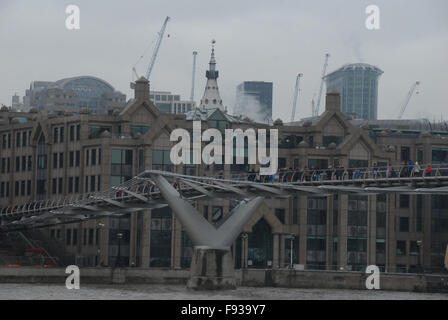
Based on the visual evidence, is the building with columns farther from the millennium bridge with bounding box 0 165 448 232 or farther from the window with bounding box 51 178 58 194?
the millennium bridge with bounding box 0 165 448 232

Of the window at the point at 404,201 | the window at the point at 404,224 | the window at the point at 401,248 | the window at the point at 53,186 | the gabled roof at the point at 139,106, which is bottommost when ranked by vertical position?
the window at the point at 401,248

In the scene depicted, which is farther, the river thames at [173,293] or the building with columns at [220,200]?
the building with columns at [220,200]

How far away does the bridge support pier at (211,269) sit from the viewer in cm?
11594

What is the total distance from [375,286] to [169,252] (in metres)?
25.0

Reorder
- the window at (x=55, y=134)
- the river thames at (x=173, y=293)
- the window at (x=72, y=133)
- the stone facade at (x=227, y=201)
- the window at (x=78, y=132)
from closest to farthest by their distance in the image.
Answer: the river thames at (x=173, y=293), the stone facade at (x=227, y=201), the window at (x=78, y=132), the window at (x=72, y=133), the window at (x=55, y=134)

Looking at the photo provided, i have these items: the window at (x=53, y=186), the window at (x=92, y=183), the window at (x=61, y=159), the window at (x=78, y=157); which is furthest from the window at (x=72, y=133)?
the window at (x=92, y=183)

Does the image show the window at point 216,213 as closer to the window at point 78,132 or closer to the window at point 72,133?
the window at point 78,132

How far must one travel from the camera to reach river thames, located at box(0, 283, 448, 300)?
108188 mm

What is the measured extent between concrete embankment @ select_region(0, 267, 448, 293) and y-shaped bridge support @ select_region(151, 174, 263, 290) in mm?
12966

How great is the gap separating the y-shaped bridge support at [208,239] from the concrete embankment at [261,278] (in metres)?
13.0

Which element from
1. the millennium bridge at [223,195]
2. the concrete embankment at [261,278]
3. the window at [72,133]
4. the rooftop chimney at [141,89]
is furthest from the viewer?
the window at [72,133]

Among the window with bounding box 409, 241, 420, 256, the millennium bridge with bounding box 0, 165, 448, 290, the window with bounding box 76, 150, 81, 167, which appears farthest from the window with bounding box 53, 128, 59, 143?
the window with bounding box 409, 241, 420, 256
